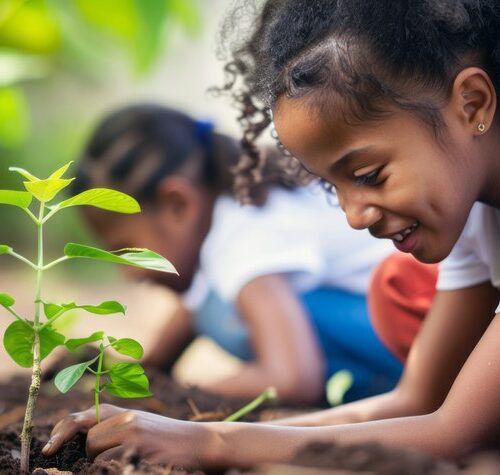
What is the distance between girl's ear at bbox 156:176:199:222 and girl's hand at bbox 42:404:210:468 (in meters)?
1.52

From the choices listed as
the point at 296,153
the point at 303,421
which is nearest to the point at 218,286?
the point at 303,421

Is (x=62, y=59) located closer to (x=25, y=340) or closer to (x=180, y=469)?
(x=25, y=340)

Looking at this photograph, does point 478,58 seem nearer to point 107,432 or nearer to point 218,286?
point 107,432

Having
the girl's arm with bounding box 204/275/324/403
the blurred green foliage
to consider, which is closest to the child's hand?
the girl's arm with bounding box 204/275/324/403

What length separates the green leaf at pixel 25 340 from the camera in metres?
1.22

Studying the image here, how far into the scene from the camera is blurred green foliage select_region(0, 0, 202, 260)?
7.87 ft

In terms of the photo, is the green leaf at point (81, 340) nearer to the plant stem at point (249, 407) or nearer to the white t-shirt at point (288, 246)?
the plant stem at point (249, 407)

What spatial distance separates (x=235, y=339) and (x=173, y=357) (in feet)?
0.96

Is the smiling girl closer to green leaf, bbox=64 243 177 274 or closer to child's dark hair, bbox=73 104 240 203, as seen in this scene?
green leaf, bbox=64 243 177 274

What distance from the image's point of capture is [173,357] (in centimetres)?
291

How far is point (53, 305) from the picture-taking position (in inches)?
47.1

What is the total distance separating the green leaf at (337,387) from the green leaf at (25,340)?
104cm

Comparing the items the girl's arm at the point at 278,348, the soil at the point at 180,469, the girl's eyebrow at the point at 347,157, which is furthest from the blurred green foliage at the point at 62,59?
the girl's eyebrow at the point at 347,157

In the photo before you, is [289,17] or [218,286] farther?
[218,286]
